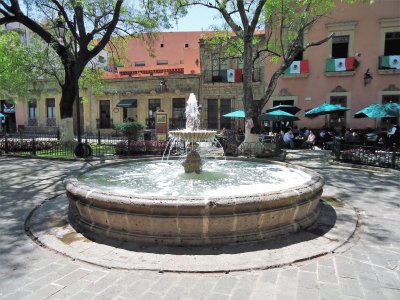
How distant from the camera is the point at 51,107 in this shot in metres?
30.6

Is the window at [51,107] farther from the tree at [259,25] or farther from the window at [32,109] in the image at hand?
the tree at [259,25]

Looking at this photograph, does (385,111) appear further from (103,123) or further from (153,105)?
(103,123)

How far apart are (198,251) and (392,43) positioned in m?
20.9

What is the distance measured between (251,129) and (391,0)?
44.5ft

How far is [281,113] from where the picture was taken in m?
17.3

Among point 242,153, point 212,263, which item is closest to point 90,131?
point 242,153

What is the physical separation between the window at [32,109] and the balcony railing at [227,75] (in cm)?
1686

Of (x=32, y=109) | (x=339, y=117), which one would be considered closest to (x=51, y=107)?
(x=32, y=109)

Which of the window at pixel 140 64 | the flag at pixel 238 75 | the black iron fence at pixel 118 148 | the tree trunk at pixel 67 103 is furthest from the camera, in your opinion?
the window at pixel 140 64

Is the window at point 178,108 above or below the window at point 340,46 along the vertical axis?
below

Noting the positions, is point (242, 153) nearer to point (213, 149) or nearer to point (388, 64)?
point (213, 149)

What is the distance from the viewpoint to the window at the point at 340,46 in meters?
20.5

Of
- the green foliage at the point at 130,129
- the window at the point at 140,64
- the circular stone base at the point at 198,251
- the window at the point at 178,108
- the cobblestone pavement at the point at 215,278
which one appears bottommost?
the cobblestone pavement at the point at 215,278

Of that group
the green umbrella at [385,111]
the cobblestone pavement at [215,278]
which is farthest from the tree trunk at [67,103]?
the green umbrella at [385,111]
